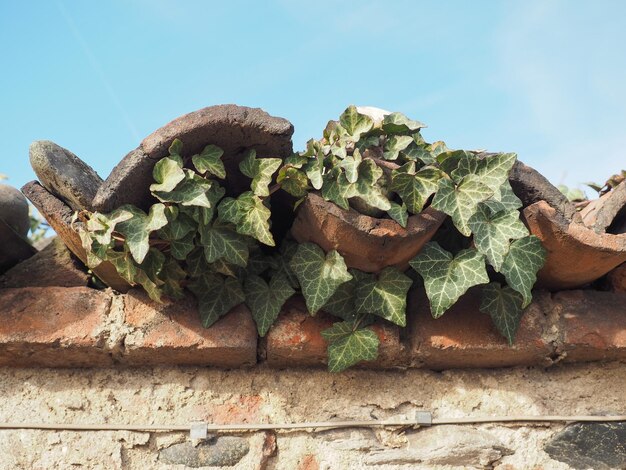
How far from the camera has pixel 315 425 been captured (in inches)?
81.8

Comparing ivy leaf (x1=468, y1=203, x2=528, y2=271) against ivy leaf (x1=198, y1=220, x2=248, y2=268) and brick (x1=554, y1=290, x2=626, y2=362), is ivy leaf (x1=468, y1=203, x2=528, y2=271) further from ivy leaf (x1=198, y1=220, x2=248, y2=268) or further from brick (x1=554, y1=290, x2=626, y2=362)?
ivy leaf (x1=198, y1=220, x2=248, y2=268)

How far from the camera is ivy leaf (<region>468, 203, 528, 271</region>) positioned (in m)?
1.97

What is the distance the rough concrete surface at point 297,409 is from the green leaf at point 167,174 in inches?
21.3

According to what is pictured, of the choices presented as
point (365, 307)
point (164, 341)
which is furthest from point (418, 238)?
point (164, 341)

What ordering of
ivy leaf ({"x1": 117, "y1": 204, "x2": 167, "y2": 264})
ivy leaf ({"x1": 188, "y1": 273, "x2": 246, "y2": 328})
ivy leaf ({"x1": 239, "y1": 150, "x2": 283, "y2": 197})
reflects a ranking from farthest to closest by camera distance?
ivy leaf ({"x1": 188, "y1": 273, "x2": 246, "y2": 328}) < ivy leaf ({"x1": 239, "y1": 150, "x2": 283, "y2": 197}) < ivy leaf ({"x1": 117, "y1": 204, "x2": 167, "y2": 264})

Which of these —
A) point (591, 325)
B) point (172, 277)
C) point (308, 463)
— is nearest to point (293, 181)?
point (172, 277)

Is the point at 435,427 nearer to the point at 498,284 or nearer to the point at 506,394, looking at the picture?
the point at 506,394

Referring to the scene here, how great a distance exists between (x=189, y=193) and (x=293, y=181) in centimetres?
26

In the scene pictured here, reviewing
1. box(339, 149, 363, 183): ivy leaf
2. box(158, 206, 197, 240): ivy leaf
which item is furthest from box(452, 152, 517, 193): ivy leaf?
box(158, 206, 197, 240): ivy leaf

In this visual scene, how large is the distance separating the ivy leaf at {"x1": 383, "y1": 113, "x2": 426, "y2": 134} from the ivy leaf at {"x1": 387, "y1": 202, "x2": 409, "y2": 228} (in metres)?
0.25

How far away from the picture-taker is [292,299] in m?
2.17

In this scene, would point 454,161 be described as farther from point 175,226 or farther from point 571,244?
point 175,226

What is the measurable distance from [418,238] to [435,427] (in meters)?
0.54

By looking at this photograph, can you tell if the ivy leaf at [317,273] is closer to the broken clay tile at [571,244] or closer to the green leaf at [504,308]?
the green leaf at [504,308]
